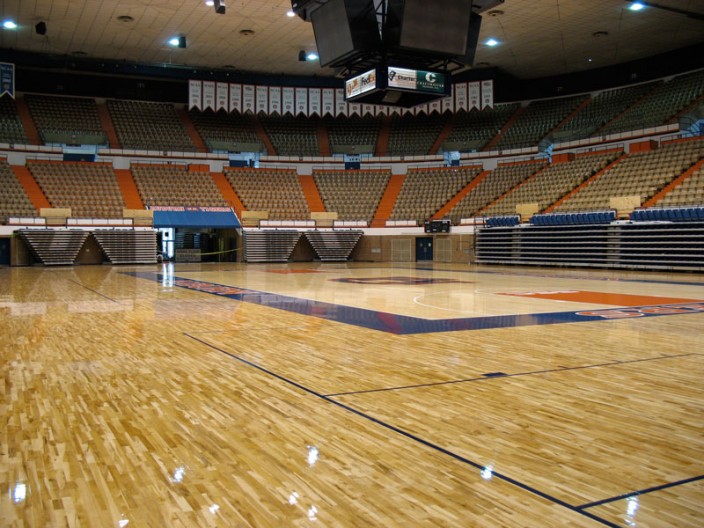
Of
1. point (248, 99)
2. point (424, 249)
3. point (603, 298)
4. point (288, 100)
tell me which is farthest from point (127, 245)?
point (603, 298)

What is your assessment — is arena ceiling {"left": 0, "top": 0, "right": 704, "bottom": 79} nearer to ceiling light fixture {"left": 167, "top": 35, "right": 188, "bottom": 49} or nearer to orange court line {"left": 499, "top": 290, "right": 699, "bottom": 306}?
ceiling light fixture {"left": 167, "top": 35, "right": 188, "bottom": 49}

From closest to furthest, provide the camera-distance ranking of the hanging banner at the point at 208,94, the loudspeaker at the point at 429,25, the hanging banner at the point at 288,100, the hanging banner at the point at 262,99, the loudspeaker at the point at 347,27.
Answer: the loudspeaker at the point at 429,25 < the loudspeaker at the point at 347,27 < the hanging banner at the point at 208,94 < the hanging banner at the point at 262,99 < the hanging banner at the point at 288,100

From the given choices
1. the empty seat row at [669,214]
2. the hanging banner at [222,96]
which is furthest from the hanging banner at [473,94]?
the empty seat row at [669,214]

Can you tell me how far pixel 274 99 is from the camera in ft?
98.2

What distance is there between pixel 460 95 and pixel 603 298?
20953mm

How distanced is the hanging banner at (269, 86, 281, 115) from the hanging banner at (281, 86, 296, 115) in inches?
7.5

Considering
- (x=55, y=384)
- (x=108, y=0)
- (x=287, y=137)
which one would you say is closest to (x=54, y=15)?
(x=108, y=0)

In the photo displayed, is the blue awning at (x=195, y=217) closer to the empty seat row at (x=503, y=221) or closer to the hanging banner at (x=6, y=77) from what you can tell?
the hanging banner at (x=6, y=77)

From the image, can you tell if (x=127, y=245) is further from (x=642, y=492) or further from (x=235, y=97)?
(x=642, y=492)

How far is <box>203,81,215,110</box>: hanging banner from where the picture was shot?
29.0m

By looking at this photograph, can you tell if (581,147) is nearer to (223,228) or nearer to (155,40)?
(223,228)

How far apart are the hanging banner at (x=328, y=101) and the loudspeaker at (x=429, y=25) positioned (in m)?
18.4

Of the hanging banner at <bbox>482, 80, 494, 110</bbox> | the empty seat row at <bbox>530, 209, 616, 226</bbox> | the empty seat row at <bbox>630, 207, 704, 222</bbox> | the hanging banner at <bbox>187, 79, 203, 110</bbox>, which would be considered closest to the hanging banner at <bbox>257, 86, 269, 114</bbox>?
the hanging banner at <bbox>187, 79, 203, 110</bbox>

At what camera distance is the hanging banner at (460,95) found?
96.2 feet
